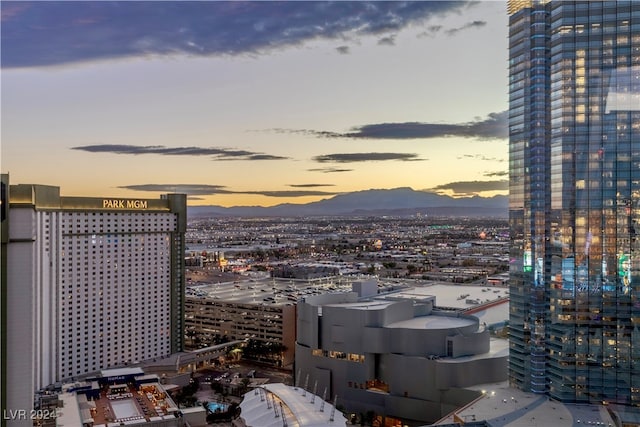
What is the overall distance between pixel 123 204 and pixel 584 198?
2639cm

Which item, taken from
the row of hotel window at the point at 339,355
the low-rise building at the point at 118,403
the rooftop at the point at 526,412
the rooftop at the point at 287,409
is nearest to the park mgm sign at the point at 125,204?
the low-rise building at the point at 118,403

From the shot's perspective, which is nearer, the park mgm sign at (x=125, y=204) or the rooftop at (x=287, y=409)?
the rooftop at (x=287, y=409)

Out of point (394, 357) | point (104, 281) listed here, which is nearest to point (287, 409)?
point (394, 357)

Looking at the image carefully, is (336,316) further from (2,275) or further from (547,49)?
(2,275)

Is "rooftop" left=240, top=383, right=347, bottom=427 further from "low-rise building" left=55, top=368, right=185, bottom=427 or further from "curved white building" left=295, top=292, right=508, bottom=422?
"curved white building" left=295, top=292, right=508, bottom=422

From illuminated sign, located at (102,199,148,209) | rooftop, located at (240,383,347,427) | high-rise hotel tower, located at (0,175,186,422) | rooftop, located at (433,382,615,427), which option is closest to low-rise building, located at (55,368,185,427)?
rooftop, located at (240,383,347,427)

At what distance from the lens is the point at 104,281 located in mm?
38375

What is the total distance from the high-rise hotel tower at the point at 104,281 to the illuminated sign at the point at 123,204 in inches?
2.3

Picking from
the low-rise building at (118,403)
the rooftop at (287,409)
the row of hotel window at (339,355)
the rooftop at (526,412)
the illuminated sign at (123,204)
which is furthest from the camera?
the illuminated sign at (123,204)

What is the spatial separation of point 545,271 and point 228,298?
3030 cm

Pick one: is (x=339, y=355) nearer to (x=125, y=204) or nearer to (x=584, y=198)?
(x=584, y=198)

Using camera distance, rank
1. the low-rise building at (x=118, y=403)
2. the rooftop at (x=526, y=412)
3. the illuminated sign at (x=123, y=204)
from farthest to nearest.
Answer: the illuminated sign at (x=123, y=204) < the low-rise building at (x=118, y=403) < the rooftop at (x=526, y=412)

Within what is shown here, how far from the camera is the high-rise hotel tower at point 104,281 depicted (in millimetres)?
34938

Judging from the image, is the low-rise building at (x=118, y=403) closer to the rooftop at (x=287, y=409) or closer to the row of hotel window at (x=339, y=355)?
the rooftop at (x=287, y=409)
